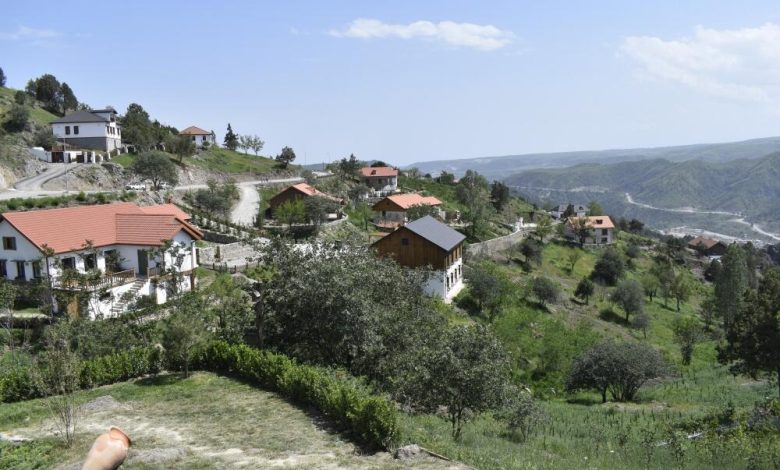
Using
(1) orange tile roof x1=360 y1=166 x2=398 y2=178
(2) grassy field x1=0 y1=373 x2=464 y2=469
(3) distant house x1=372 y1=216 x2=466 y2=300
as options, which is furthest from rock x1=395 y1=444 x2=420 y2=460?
(1) orange tile roof x1=360 y1=166 x2=398 y2=178

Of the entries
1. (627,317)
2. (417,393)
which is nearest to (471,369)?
(417,393)

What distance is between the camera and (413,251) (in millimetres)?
51562

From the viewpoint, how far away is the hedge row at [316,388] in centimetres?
1542

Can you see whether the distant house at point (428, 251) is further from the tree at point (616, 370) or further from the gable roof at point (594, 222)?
the gable roof at point (594, 222)

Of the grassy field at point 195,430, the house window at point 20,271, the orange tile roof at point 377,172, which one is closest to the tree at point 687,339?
the grassy field at point 195,430

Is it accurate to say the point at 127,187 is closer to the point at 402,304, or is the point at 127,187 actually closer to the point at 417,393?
the point at 402,304

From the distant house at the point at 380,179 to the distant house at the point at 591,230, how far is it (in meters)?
31.9

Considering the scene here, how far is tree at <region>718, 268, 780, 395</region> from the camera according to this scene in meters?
30.9

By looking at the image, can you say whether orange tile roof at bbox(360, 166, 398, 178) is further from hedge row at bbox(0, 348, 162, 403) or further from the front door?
hedge row at bbox(0, 348, 162, 403)

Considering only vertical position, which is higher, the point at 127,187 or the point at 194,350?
the point at 127,187

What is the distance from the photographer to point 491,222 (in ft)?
303

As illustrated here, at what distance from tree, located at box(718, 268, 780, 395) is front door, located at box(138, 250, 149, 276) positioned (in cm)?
3453

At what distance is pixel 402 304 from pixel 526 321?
→ 2664cm

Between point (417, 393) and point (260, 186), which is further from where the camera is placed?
point (260, 186)
